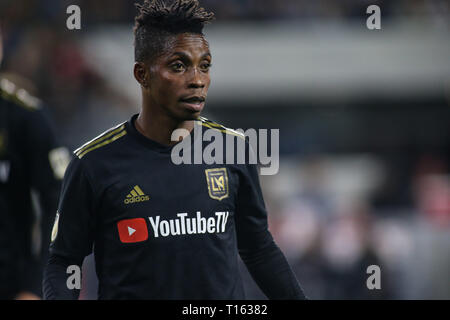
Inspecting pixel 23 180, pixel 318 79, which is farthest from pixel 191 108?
pixel 318 79

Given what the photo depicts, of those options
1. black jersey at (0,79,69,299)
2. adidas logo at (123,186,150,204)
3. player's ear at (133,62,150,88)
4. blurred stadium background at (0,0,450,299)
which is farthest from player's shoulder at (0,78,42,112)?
blurred stadium background at (0,0,450,299)

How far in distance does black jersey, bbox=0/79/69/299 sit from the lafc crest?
1.12 meters

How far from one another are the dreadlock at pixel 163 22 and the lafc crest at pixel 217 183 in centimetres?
52

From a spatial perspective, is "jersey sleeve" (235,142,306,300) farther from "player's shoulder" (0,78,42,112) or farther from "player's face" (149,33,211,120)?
"player's shoulder" (0,78,42,112)

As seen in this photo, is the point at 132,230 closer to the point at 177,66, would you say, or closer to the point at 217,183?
the point at 217,183

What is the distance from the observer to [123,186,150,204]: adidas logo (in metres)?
2.71

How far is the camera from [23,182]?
12.2ft

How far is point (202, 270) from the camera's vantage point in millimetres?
2713

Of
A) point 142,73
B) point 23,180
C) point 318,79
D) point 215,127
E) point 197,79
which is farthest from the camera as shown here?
point 318,79

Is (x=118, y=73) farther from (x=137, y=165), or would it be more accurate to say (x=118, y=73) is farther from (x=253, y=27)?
(x=137, y=165)

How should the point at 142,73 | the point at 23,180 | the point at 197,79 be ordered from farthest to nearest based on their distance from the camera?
the point at 23,180 < the point at 142,73 < the point at 197,79

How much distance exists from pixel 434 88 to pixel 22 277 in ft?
49.3

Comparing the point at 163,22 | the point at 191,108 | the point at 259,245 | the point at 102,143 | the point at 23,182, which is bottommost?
the point at 259,245

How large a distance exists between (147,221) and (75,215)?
0.28 m
